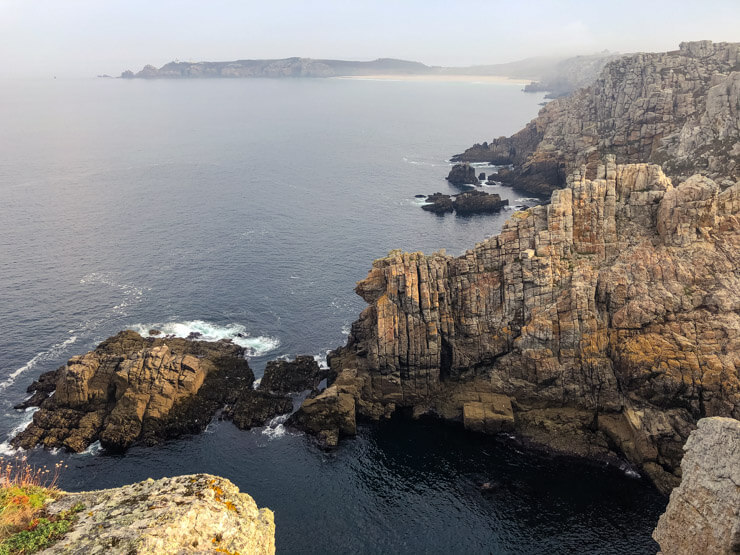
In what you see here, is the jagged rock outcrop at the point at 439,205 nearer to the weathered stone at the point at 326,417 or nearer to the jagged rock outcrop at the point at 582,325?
the jagged rock outcrop at the point at 582,325

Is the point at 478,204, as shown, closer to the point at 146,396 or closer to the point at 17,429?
the point at 146,396

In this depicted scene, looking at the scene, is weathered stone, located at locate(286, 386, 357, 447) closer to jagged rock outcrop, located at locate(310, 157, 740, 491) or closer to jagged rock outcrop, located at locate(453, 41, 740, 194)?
jagged rock outcrop, located at locate(310, 157, 740, 491)

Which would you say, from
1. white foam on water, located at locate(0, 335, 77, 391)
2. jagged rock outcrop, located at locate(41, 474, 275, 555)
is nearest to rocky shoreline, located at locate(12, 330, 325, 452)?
white foam on water, located at locate(0, 335, 77, 391)

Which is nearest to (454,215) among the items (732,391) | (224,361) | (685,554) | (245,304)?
(245,304)

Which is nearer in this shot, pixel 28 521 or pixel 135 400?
pixel 28 521

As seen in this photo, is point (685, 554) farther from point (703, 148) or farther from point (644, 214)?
point (703, 148)

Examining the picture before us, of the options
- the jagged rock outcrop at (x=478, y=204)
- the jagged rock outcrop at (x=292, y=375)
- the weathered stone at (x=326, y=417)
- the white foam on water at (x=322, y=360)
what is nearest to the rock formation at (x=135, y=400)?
the jagged rock outcrop at (x=292, y=375)

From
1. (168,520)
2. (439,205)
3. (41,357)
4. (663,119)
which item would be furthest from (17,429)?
(663,119)
